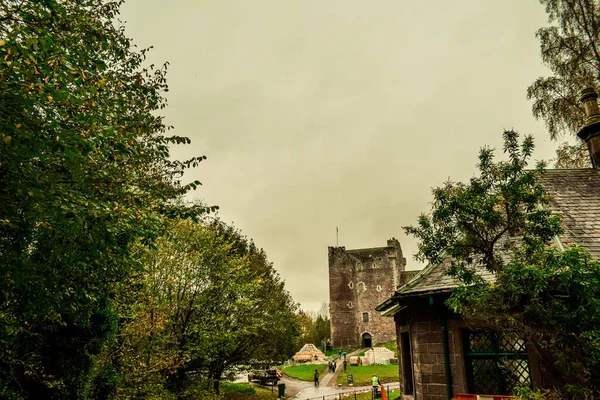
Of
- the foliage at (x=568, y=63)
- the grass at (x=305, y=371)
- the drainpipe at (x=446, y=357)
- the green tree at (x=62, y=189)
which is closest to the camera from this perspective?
the green tree at (x=62, y=189)

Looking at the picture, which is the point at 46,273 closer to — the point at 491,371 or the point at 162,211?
the point at 162,211

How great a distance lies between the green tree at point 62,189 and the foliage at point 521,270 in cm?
499

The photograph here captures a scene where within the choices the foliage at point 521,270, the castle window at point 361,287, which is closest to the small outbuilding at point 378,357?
the castle window at point 361,287

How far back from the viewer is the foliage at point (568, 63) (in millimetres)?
16922

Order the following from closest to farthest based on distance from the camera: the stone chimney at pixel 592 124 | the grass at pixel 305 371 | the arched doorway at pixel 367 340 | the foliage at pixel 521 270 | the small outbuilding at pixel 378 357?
the foliage at pixel 521 270 → the stone chimney at pixel 592 124 → the grass at pixel 305 371 → the small outbuilding at pixel 378 357 → the arched doorway at pixel 367 340

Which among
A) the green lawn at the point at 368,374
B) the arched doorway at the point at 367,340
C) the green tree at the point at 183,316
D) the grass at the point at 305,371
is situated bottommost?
the grass at the point at 305,371

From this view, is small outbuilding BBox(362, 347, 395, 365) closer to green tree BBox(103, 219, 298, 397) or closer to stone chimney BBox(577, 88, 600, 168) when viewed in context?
green tree BBox(103, 219, 298, 397)

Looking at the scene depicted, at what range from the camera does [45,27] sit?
5.97 meters

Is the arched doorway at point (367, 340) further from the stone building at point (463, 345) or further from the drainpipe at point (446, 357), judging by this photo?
the drainpipe at point (446, 357)

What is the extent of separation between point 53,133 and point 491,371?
9.59 m

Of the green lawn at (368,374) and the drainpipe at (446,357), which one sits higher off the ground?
the drainpipe at (446,357)

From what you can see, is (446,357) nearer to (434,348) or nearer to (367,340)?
(434,348)

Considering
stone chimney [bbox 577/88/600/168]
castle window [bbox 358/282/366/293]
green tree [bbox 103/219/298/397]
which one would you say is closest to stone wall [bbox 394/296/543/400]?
green tree [bbox 103/219/298/397]

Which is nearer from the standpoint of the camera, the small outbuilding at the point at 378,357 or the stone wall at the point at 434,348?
the stone wall at the point at 434,348
